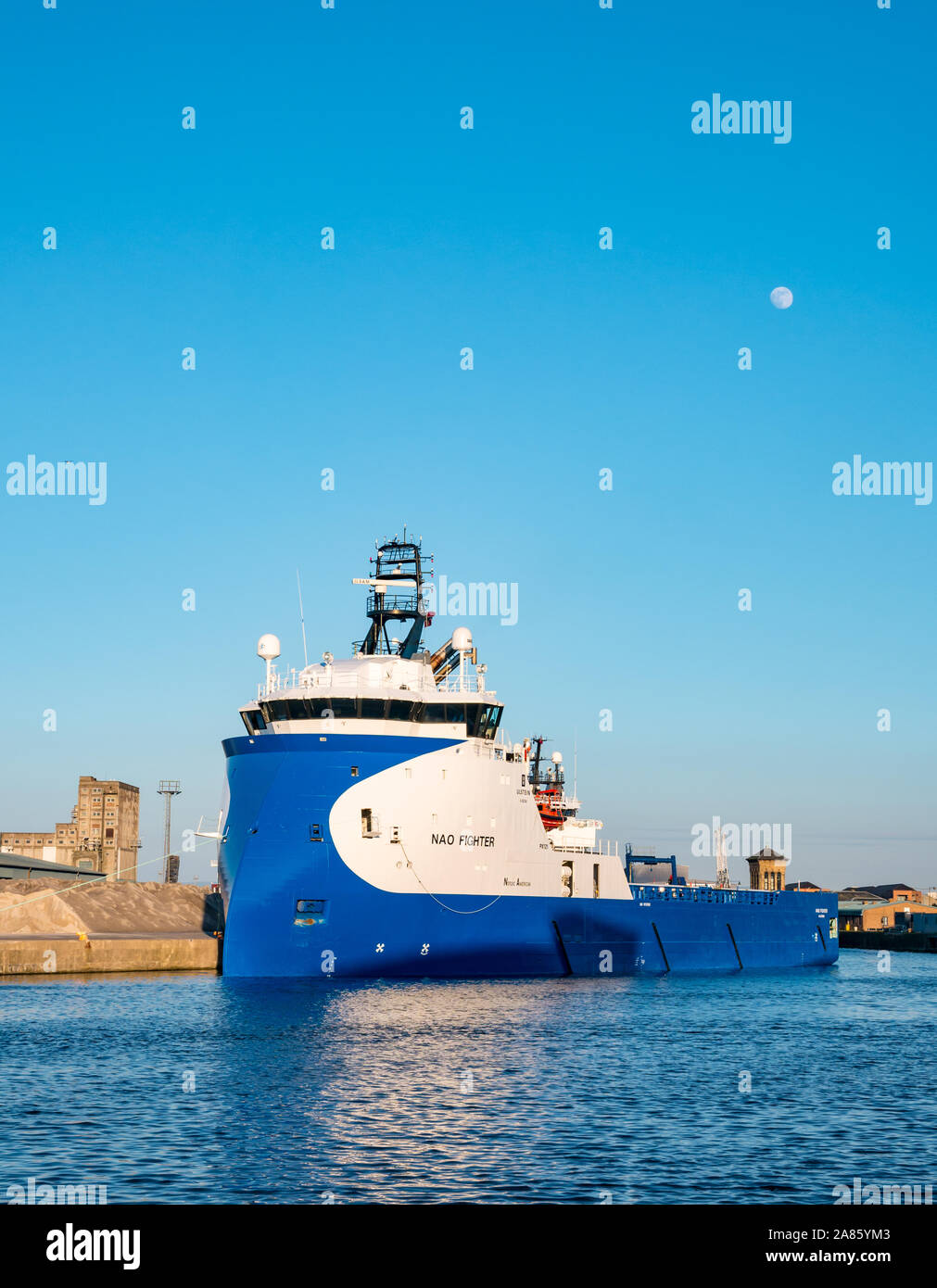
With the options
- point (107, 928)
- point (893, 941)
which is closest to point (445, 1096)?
point (107, 928)

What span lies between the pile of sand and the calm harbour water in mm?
18257

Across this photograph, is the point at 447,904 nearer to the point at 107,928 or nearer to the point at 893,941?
the point at 107,928

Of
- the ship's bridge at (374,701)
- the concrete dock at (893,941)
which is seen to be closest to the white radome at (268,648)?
the ship's bridge at (374,701)

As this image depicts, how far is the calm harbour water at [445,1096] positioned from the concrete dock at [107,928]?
4803mm

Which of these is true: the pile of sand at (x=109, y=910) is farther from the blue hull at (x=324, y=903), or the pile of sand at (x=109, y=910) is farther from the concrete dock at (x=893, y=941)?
the concrete dock at (x=893, y=941)

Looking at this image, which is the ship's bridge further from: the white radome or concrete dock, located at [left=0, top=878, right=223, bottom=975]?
concrete dock, located at [left=0, top=878, right=223, bottom=975]

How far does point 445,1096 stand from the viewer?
88.8 feet

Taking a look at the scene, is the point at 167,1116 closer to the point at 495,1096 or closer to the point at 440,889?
the point at 495,1096

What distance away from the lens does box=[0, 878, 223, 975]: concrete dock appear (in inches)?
2073

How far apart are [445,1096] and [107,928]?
49534 millimetres

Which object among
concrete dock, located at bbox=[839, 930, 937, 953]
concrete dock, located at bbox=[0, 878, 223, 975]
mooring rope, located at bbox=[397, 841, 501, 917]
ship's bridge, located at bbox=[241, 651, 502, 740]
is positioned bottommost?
concrete dock, located at bbox=[839, 930, 937, 953]

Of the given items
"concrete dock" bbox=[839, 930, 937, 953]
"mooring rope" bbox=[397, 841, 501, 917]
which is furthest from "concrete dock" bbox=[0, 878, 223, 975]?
"concrete dock" bbox=[839, 930, 937, 953]

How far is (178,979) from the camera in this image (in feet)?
170
